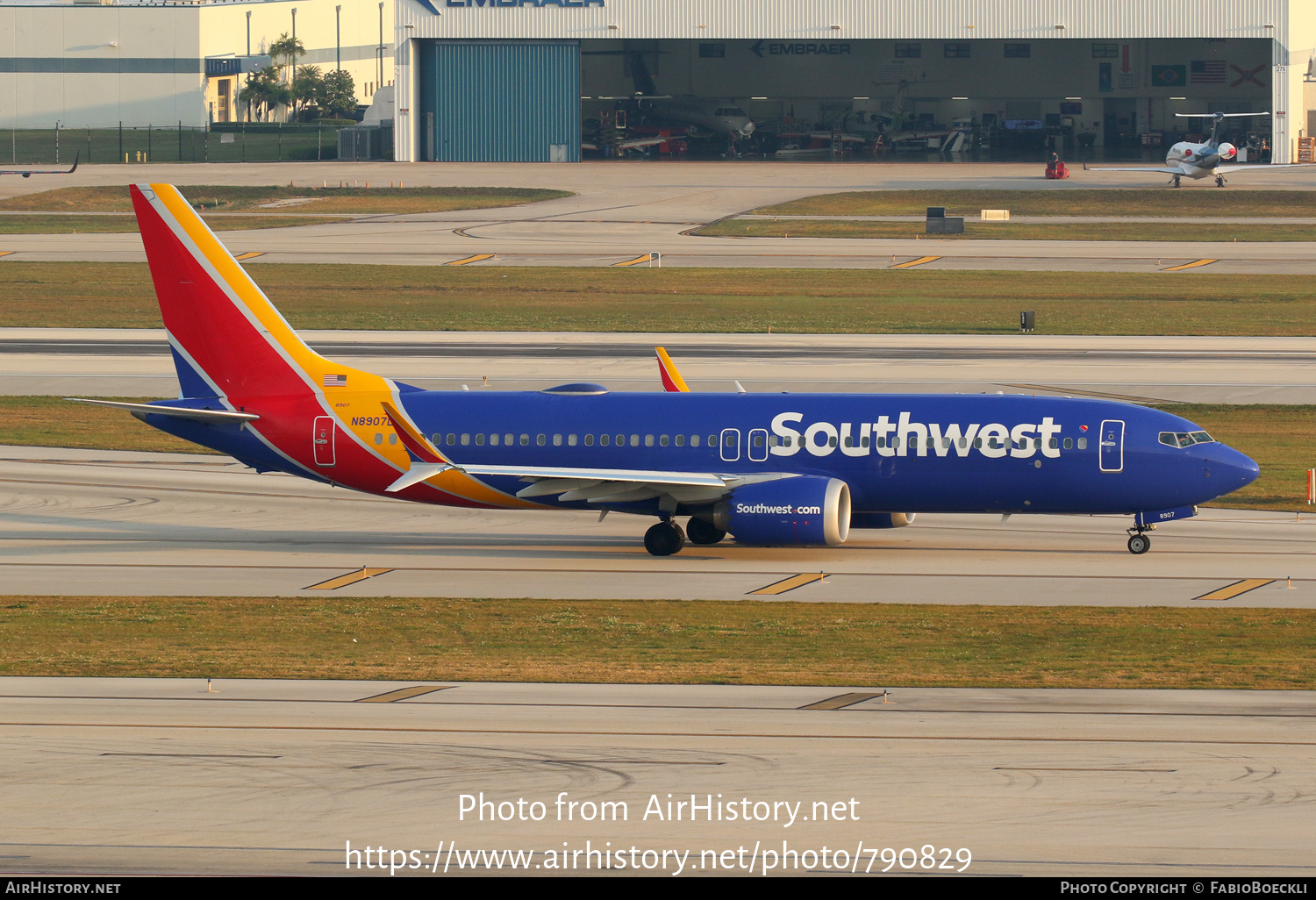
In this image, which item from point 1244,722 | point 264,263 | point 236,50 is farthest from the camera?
point 236,50

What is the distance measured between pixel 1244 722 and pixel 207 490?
3176 cm

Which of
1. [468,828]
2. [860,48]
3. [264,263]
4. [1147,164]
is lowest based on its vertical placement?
[468,828]

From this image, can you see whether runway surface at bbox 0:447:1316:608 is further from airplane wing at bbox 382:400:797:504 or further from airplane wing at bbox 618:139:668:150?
airplane wing at bbox 618:139:668:150

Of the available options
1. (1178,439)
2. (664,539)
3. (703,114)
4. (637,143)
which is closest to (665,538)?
(664,539)

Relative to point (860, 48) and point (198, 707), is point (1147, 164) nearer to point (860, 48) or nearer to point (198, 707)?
point (860, 48)

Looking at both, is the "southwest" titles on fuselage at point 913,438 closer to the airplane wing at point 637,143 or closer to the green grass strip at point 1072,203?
the green grass strip at point 1072,203

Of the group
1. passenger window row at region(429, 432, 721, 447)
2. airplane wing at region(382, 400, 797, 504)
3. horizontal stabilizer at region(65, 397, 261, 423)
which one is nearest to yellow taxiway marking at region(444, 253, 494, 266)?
horizontal stabilizer at region(65, 397, 261, 423)

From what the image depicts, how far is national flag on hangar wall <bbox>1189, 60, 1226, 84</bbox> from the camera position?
170 meters

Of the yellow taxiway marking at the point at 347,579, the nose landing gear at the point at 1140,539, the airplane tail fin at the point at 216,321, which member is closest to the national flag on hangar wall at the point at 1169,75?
the nose landing gear at the point at 1140,539

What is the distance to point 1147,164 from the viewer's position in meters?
162

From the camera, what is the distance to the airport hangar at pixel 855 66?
144 m

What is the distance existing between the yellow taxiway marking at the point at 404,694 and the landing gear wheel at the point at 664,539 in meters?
12.3

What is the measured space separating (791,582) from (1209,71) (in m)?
151
